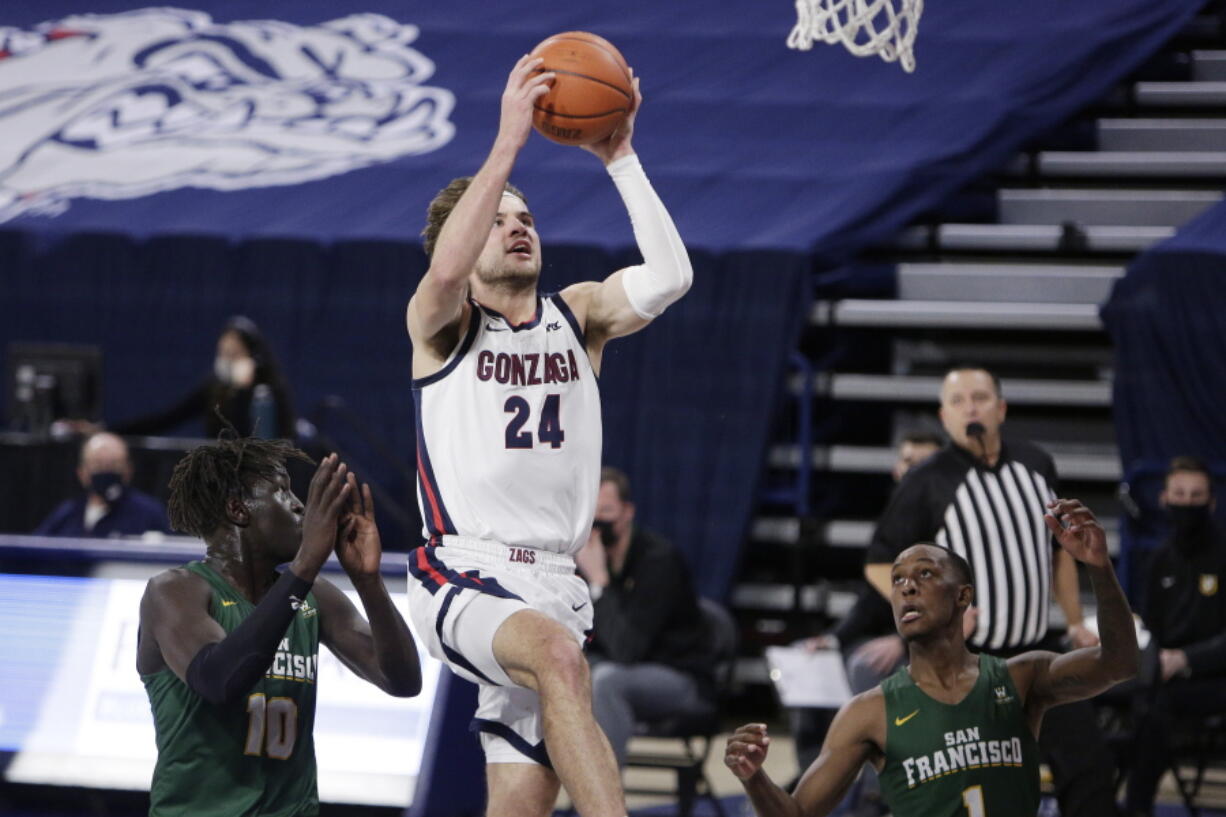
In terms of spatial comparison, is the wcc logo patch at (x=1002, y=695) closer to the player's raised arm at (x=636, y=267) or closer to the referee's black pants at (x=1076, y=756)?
the player's raised arm at (x=636, y=267)

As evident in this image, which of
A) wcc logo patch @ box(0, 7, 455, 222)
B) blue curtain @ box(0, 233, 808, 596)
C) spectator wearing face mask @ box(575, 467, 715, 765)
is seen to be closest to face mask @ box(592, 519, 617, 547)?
spectator wearing face mask @ box(575, 467, 715, 765)

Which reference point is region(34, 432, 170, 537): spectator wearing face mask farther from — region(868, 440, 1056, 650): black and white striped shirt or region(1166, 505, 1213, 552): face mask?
region(1166, 505, 1213, 552): face mask

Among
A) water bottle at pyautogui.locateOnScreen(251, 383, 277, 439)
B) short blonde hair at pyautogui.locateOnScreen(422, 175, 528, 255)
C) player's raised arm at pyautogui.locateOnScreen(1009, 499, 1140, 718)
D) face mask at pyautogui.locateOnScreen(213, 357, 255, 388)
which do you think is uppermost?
short blonde hair at pyautogui.locateOnScreen(422, 175, 528, 255)

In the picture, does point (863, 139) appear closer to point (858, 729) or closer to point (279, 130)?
point (279, 130)

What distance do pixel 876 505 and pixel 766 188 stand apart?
7.40 feet

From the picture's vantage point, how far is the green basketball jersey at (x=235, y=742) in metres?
4.31

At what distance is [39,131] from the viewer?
1350 cm

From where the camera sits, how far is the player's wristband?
4.05 metres

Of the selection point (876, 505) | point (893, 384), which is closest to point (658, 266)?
point (893, 384)

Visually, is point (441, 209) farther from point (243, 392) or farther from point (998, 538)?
point (243, 392)

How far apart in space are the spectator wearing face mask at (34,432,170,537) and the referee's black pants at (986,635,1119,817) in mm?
4773

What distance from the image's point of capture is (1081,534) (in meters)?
4.56

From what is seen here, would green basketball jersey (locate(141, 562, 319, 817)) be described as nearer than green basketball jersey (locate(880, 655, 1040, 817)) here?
Yes

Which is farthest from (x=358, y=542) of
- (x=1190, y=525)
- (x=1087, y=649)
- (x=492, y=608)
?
(x=1190, y=525)
